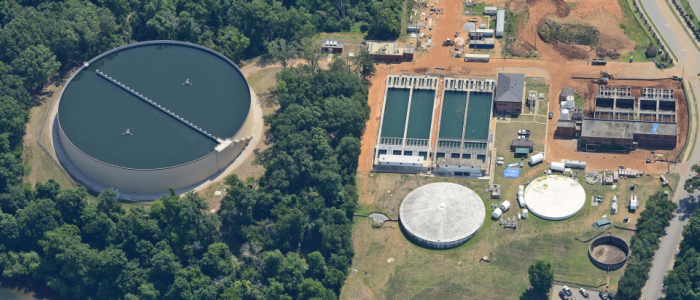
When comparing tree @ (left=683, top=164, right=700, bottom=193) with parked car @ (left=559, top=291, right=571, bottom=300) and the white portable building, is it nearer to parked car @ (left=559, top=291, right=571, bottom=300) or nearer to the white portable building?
the white portable building

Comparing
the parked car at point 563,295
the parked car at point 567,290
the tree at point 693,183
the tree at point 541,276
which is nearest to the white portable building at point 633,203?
the tree at point 693,183

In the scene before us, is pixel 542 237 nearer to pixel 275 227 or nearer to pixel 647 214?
pixel 647 214

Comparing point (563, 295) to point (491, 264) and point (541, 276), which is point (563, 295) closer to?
point (541, 276)

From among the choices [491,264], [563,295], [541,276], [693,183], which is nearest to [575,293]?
[563,295]

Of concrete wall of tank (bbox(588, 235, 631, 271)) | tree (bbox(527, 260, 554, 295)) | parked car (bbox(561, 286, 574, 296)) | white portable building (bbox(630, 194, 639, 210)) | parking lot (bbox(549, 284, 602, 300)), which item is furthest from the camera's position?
white portable building (bbox(630, 194, 639, 210))

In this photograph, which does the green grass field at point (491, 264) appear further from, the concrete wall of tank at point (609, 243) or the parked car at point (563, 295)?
the parked car at point (563, 295)

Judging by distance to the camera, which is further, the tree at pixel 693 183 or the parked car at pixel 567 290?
the tree at pixel 693 183

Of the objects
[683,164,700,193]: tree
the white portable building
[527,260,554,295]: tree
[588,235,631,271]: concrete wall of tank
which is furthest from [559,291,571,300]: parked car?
[683,164,700,193]: tree
